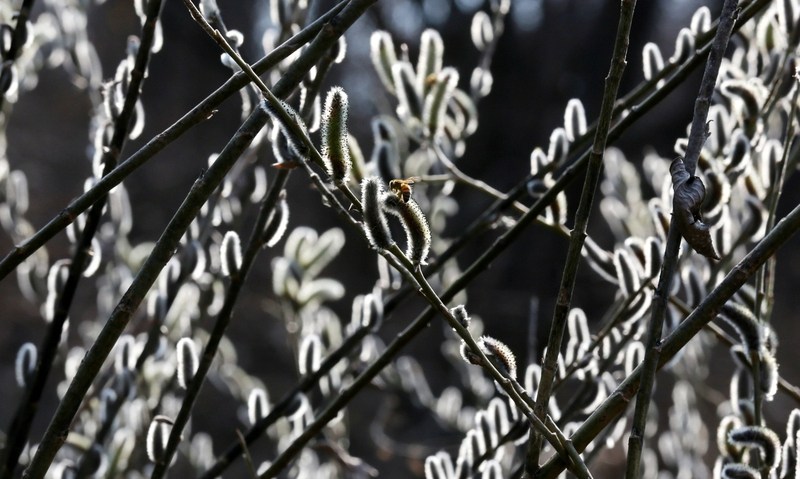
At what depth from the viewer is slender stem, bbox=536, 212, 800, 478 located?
57 cm

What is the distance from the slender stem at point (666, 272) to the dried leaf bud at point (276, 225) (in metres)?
0.38

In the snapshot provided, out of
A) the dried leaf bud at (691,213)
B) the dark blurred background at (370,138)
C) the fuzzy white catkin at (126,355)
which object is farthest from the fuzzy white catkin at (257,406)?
the dark blurred background at (370,138)

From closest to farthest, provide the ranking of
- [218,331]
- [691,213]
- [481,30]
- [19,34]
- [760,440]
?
1. [691,213]
2. [760,440]
3. [218,331]
4. [19,34]
5. [481,30]

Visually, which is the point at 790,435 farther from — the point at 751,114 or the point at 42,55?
the point at 42,55

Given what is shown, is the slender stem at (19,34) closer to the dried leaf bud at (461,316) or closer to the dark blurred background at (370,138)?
the dried leaf bud at (461,316)

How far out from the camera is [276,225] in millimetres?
867

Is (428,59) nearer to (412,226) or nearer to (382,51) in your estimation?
(382,51)

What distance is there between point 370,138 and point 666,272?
5210mm

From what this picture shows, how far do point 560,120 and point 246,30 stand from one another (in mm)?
1677

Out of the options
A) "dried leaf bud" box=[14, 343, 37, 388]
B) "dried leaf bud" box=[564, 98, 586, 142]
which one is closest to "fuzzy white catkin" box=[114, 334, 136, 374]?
"dried leaf bud" box=[14, 343, 37, 388]

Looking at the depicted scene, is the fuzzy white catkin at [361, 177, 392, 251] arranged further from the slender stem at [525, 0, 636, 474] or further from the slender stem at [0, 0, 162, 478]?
the slender stem at [0, 0, 162, 478]

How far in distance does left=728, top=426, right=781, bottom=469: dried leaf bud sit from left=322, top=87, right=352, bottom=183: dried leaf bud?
353 mm

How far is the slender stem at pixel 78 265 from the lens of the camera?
837 millimetres

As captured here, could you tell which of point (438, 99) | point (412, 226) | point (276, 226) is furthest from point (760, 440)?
point (438, 99)
